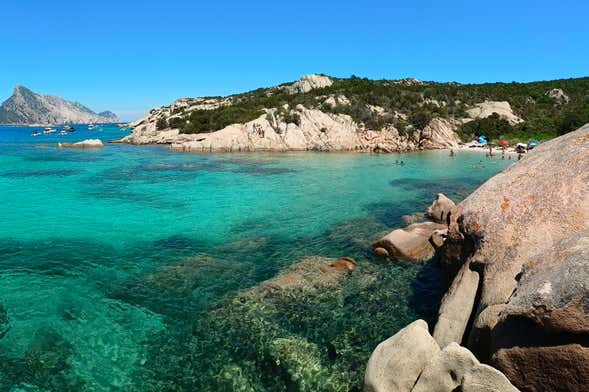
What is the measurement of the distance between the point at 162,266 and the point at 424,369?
13.6m

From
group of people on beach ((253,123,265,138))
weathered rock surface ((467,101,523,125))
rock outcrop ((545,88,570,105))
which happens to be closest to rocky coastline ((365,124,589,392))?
group of people on beach ((253,123,265,138))

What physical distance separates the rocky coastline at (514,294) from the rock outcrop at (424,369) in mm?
21

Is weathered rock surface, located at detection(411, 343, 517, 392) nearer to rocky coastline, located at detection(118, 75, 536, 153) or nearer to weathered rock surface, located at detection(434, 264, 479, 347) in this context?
weathered rock surface, located at detection(434, 264, 479, 347)

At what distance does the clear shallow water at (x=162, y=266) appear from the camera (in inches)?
448

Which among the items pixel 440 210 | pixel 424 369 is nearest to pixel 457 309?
pixel 424 369

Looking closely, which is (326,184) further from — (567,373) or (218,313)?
(567,373)

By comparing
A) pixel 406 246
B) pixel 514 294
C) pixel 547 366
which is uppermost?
pixel 514 294

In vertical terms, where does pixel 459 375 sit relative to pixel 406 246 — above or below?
above

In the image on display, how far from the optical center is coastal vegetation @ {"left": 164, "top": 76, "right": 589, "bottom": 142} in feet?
327

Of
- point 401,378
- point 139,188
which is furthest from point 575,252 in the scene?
point 139,188

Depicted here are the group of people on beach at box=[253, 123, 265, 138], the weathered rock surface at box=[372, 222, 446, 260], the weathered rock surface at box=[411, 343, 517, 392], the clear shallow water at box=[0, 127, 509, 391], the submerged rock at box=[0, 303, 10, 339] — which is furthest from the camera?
the group of people on beach at box=[253, 123, 265, 138]

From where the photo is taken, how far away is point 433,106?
118 metres

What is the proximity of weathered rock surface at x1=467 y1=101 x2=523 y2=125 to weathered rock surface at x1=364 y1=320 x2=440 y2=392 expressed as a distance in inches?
4700

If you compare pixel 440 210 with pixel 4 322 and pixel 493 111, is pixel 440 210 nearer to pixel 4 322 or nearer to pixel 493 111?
pixel 4 322
